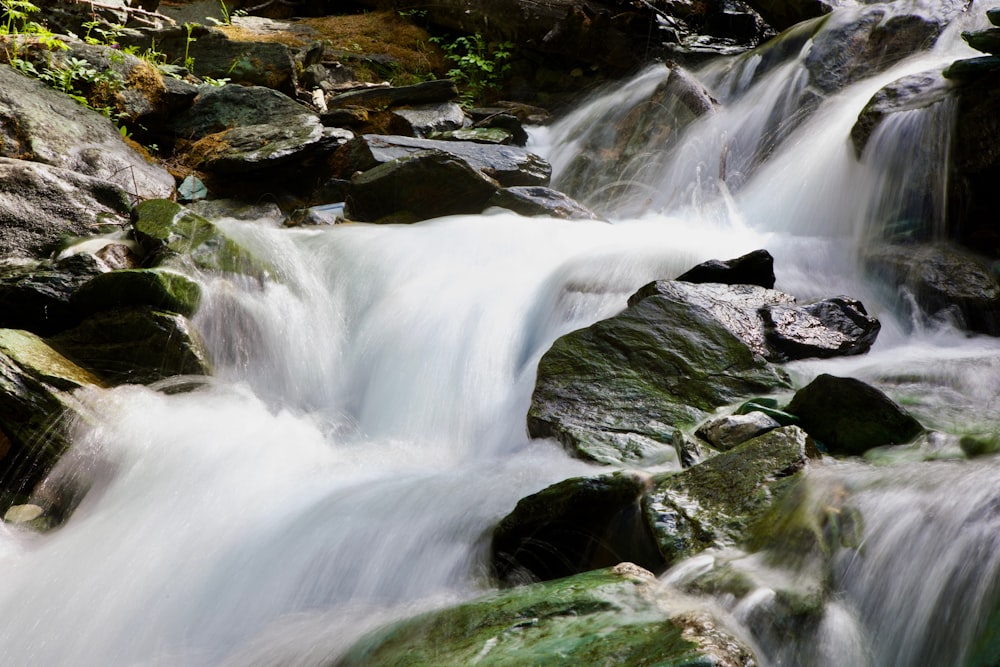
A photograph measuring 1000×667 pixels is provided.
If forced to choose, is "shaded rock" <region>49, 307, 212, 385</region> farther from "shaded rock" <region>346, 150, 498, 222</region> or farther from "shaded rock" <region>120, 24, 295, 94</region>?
"shaded rock" <region>120, 24, 295, 94</region>

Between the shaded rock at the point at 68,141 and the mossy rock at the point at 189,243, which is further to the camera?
the shaded rock at the point at 68,141

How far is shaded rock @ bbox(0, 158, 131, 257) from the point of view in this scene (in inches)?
207

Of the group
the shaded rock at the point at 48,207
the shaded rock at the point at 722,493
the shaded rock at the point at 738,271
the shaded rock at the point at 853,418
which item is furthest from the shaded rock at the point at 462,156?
the shaded rock at the point at 722,493

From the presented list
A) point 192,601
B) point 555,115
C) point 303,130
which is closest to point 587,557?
point 192,601

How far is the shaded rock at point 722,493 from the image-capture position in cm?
262

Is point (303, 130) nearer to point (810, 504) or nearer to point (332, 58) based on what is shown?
point (332, 58)

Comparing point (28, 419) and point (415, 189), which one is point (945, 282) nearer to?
point (415, 189)

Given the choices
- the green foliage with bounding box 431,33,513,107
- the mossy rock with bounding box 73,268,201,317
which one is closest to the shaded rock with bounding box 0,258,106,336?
the mossy rock with bounding box 73,268,201,317

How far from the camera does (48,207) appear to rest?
5.46 metres

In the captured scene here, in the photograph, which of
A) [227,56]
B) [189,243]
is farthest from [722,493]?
[227,56]

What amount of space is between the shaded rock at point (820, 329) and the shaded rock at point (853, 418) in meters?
0.93

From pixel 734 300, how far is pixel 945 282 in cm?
150

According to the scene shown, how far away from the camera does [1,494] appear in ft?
12.2

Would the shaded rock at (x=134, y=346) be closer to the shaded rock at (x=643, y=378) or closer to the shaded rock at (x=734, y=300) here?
the shaded rock at (x=643, y=378)
